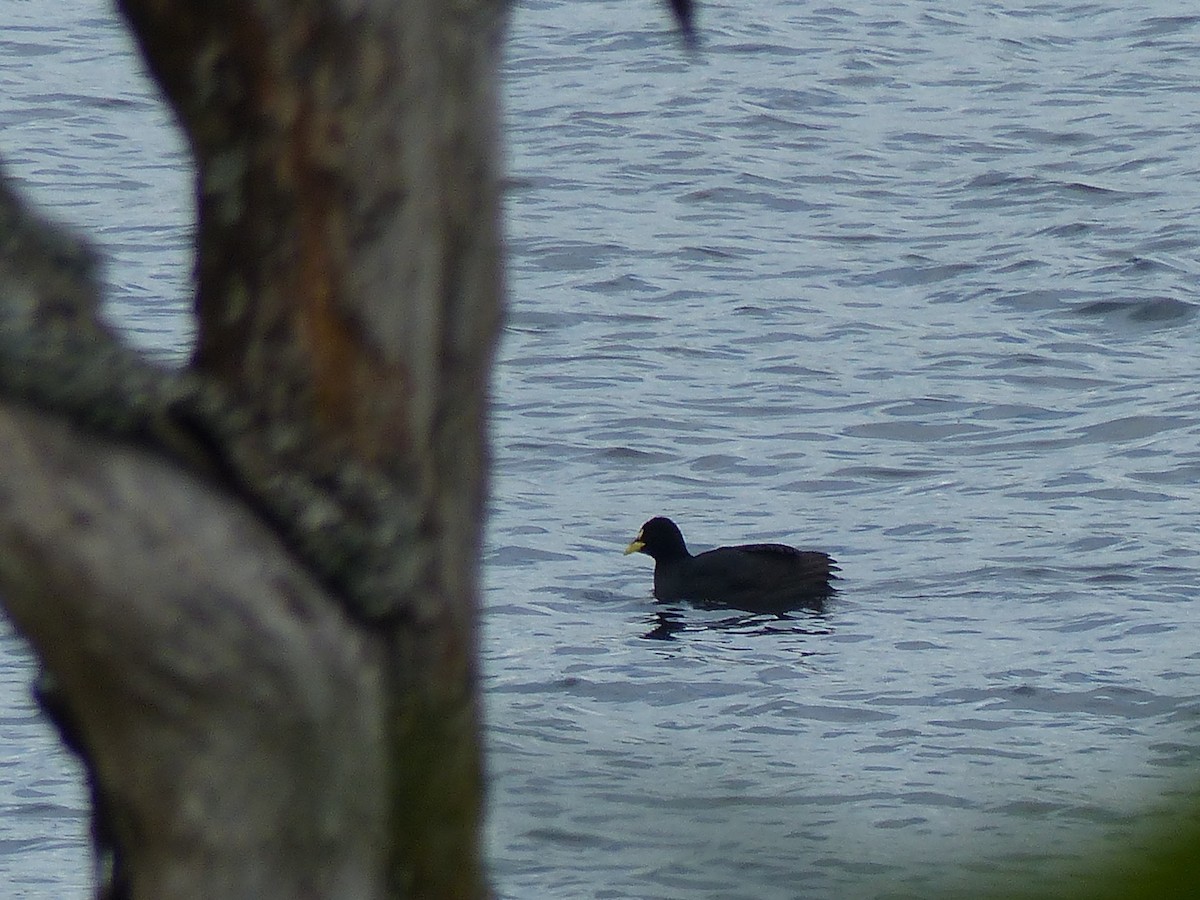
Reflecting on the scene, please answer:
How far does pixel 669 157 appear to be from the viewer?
1939 cm

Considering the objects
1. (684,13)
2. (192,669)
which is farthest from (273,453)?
(684,13)

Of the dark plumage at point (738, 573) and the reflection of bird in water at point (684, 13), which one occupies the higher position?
the reflection of bird in water at point (684, 13)

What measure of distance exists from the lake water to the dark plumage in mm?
189

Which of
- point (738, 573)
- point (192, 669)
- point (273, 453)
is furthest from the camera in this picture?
point (738, 573)

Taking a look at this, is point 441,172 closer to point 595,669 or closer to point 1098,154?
point 595,669

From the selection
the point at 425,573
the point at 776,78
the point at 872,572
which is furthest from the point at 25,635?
the point at 776,78

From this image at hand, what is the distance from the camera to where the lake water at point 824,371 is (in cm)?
1083

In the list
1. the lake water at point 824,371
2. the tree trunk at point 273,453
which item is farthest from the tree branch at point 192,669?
the lake water at point 824,371

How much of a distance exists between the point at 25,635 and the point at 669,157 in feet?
55.9

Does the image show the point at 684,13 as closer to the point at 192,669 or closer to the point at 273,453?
the point at 273,453

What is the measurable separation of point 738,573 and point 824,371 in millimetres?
3177

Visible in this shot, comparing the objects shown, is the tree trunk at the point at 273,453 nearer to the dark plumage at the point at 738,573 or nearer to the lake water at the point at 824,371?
the lake water at the point at 824,371

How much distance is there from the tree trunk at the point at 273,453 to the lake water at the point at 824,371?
2.74 meters

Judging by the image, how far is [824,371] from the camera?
15.6 m
